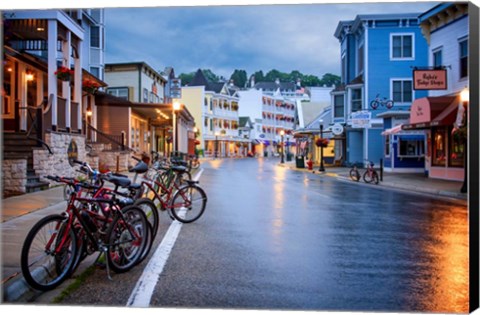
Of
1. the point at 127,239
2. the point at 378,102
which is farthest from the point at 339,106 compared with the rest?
the point at 127,239

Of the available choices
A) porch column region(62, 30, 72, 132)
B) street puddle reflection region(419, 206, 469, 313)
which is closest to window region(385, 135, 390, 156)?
porch column region(62, 30, 72, 132)

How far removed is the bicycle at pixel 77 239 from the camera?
499 cm

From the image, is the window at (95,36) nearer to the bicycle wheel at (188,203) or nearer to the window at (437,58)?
the window at (437,58)

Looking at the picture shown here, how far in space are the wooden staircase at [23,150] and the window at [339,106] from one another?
1109 inches

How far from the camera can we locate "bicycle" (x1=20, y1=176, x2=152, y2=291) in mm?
4992

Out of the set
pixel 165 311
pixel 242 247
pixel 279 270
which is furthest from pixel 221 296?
pixel 242 247

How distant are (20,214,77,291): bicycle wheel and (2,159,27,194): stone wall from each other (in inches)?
305

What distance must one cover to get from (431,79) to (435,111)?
135 centimetres

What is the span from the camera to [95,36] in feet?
99.0

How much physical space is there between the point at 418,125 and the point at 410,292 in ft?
60.3

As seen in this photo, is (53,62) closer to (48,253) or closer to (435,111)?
(48,253)

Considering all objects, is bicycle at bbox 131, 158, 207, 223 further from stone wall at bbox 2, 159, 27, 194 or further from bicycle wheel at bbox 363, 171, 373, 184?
bicycle wheel at bbox 363, 171, 373, 184

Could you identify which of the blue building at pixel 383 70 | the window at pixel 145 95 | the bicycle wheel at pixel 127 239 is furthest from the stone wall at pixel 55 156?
the window at pixel 145 95

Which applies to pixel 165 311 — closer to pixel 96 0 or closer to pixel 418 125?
pixel 96 0
